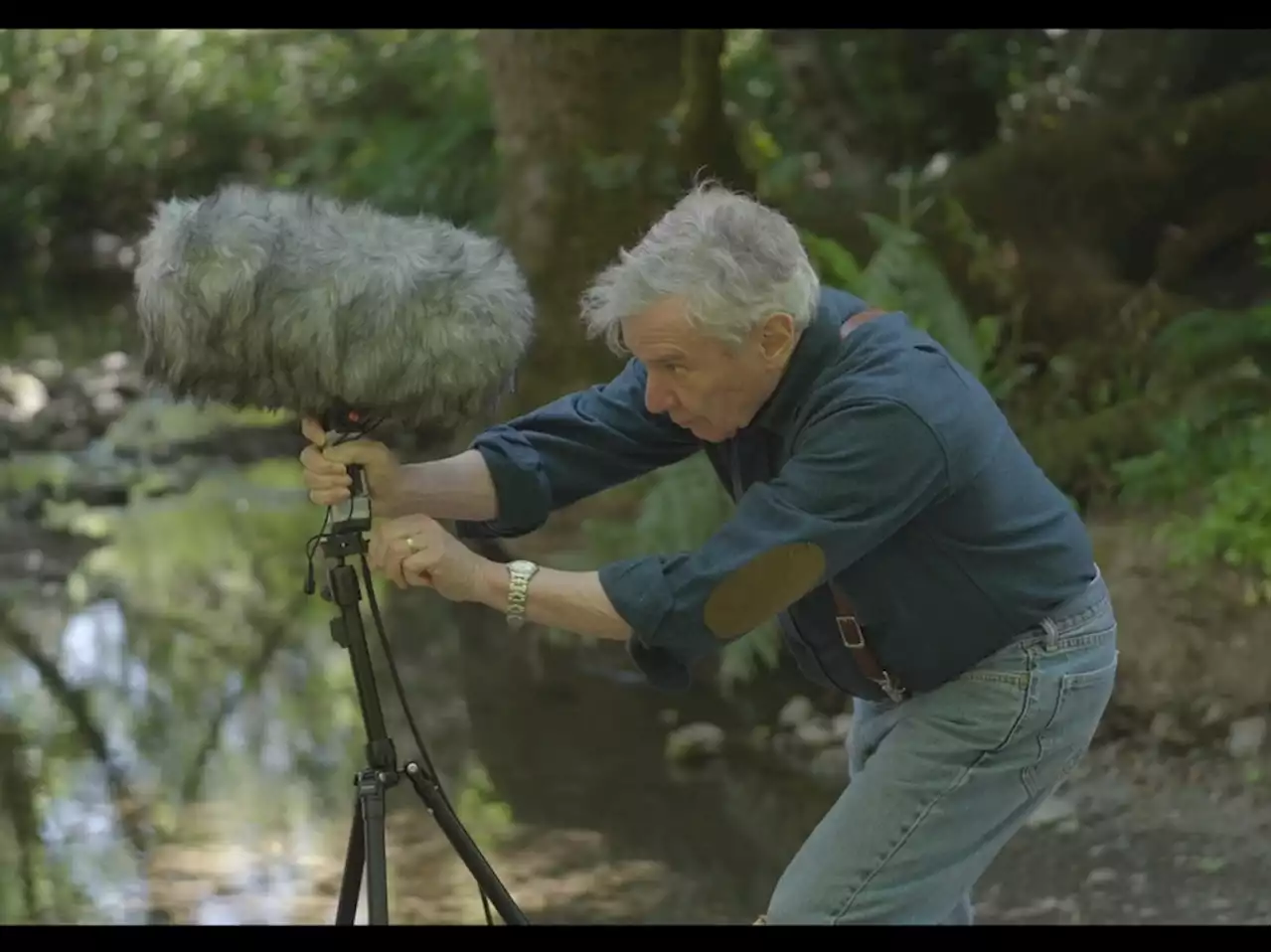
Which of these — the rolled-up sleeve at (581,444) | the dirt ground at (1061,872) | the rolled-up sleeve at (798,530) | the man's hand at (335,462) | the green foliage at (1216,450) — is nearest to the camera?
the rolled-up sleeve at (798,530)

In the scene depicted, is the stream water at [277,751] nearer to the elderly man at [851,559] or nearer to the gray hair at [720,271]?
the elderly man at [851,559]

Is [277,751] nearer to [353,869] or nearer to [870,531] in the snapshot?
[353,869]

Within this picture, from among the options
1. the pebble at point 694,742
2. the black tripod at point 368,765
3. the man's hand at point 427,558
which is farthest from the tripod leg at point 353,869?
the pebble at point 694,742

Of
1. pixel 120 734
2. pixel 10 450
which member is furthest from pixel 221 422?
pixel 120 734

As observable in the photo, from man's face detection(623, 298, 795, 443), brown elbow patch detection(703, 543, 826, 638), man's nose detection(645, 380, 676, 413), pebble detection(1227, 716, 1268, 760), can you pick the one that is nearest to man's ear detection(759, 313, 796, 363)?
man's face detection(623, 298, 795, 443)

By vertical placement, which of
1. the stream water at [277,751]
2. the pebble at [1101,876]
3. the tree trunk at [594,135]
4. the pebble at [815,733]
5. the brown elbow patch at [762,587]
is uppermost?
the tree trunk at [594,135]

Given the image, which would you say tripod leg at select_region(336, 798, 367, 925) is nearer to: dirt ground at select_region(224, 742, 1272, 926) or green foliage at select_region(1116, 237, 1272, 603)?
dirt ground at select_region(224, 742, 1272, 926)

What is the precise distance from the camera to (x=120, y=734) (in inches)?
109

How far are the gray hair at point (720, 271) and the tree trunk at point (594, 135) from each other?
159cm

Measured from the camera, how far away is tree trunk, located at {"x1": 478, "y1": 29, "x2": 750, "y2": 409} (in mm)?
3053

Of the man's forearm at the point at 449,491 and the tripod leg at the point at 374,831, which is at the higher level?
the man's forearm at the point at 449,491

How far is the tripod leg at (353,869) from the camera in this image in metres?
1.51

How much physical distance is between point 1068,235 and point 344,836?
7.01ft
